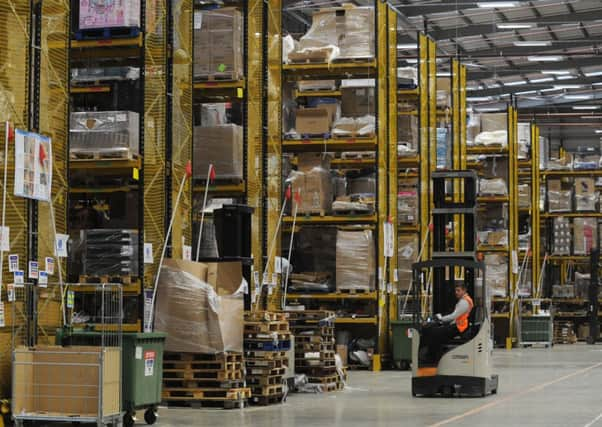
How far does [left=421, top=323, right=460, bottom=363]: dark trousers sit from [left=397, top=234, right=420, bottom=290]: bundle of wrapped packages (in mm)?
7937

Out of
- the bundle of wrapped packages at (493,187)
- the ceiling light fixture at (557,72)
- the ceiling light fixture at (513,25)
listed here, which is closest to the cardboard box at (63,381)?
the bundle of wrapped packages at (493,187)

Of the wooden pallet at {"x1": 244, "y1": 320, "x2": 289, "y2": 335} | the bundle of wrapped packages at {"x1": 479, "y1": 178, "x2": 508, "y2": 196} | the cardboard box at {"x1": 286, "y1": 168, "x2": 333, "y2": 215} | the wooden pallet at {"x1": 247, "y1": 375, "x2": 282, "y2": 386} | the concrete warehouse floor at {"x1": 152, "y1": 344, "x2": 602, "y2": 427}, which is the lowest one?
the concrete warehouse floor at {"x1": 152, "y1": 344, "x2": 602, "y2": 427}

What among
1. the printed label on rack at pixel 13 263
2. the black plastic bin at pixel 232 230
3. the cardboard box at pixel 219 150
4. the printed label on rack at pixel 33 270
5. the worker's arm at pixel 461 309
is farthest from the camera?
the cardboard box at pixel 219 150

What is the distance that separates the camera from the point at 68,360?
10.0m

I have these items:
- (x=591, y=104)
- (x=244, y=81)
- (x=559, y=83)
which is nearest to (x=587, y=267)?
(x=559, y=83)

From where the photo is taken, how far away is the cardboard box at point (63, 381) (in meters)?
9.97

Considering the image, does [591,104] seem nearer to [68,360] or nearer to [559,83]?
[559,83]

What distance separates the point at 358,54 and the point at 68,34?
8.45m

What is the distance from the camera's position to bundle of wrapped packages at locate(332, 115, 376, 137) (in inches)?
771

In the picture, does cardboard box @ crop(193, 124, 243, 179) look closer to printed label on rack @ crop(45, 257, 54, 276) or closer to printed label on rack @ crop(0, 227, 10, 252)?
printed label on rack @ crop(45, 257, 54, 276)

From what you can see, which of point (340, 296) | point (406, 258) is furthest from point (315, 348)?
point (406, 258)

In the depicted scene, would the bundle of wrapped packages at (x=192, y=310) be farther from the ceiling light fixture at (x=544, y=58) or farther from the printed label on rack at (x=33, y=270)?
the ceiling light fixture at (x=544, y=58)

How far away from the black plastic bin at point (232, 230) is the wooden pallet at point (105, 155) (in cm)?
138

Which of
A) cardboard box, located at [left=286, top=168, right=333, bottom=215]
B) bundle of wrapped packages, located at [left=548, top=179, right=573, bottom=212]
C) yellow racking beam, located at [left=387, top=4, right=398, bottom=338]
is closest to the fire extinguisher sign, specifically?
cardboard box, located at [left=286, top=168, right=333, bottom=215]
